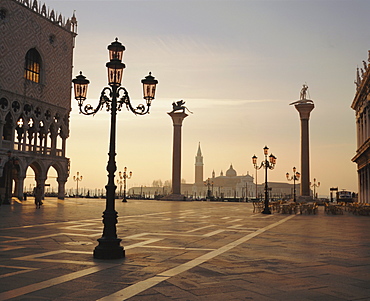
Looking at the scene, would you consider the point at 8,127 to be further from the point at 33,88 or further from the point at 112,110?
the point at 112,110

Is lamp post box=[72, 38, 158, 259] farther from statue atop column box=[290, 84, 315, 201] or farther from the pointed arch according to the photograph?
statue atop column box=[290, 84, 315, 201]

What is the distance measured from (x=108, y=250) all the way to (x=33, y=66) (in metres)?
39.2

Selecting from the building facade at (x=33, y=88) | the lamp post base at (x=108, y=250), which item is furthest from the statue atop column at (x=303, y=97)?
the lamp post base at (x=108, y=250)

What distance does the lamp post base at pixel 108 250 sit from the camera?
7766mm

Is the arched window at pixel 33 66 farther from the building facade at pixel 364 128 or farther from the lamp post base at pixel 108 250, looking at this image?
A: the lamp post base at pixel 108 250

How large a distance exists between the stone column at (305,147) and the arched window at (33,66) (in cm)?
2985

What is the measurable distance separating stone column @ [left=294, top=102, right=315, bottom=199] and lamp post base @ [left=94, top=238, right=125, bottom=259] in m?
41.3

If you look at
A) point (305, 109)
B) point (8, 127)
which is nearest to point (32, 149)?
point (8, 127)

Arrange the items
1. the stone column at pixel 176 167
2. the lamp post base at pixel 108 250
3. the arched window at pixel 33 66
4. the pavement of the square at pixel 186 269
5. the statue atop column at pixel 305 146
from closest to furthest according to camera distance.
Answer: the pavement of the square at pixel 186 269
the lamp post base at pixel 108 250
the arched window at pixel 33 66
the statue atop column at pixel 305 146
the stone column at pixel 176 167

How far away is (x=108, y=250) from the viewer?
A: 25.5 ft

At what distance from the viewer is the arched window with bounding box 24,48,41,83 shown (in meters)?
41.9

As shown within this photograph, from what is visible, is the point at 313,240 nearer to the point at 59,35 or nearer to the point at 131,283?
the point at 131,283

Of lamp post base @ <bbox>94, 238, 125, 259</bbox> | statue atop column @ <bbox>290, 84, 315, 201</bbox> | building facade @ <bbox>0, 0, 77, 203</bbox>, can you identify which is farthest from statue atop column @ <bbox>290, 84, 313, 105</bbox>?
lamp post base @ <bbox>94, 238, 125, 259</bbox>

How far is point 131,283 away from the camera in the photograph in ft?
19.1
